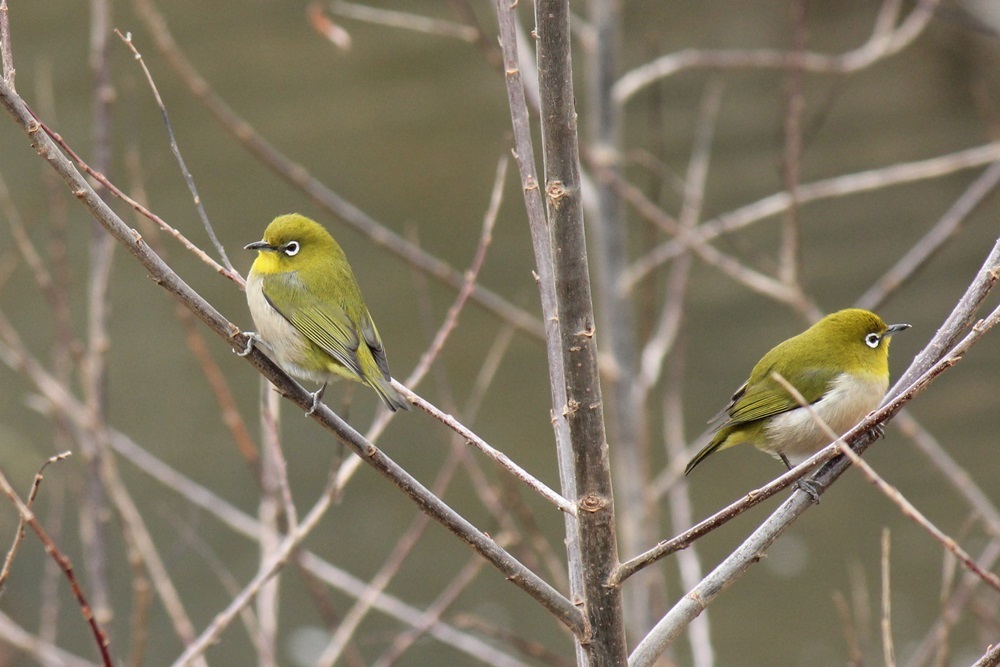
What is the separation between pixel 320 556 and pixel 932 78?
30.5ft

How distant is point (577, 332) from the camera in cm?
205

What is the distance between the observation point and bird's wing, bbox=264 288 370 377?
3.43 meters

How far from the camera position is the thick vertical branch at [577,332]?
197cm

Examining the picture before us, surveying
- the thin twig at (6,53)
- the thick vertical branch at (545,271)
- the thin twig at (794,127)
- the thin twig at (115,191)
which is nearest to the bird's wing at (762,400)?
the thin twig at (794,127)

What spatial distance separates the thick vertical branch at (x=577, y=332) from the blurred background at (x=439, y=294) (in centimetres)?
751

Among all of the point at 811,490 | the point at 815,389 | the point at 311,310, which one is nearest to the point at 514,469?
the point at 811,490

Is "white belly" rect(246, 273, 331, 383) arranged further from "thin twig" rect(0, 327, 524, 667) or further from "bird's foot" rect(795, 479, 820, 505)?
"bird's foot" rect(795, 479, 820, 505)

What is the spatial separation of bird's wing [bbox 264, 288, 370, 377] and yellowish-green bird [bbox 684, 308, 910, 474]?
1.37m

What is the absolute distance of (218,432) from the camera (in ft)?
36.6

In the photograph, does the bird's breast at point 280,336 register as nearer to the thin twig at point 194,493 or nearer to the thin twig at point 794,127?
the thin twig at point 194,493

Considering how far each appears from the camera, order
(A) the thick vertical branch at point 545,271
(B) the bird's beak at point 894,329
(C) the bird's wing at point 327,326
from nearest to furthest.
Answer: (A) the thick vertical branch at point 545,271 < (C) the bird's wing at point 327,326 < (B) the bird's beak at point 894,329

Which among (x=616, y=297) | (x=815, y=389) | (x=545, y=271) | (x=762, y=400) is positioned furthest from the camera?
(x=616, y=297)

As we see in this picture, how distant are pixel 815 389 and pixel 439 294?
310 inches

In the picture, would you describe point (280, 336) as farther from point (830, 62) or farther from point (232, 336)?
point (830, 62)
